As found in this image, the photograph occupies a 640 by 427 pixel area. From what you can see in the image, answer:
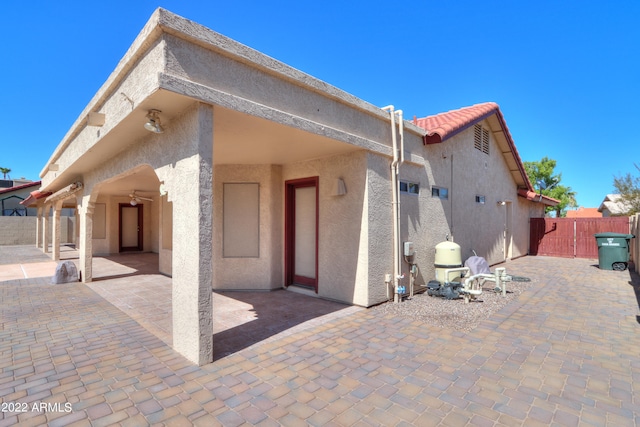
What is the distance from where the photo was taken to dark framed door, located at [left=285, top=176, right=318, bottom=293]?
8.38m

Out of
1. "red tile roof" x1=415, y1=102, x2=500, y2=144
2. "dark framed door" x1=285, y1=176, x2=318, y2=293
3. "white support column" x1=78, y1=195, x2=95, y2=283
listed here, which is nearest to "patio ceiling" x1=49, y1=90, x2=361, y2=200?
"dark framed door" x1=285, y1=176, x2=318, y2=293

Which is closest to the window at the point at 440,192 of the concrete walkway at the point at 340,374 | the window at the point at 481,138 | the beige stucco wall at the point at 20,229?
the window at the point at 481,138

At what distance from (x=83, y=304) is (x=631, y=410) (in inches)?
382

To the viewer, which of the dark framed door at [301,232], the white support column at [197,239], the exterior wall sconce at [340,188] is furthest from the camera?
the dark framed door at [301,232]

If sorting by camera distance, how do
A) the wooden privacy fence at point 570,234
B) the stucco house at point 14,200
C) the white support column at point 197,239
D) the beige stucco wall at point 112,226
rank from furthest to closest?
the stucco house at point 14,200 < the beige stucco wall at point 112,226 < the wooden privacy fence at point 570,234 < the white support column at point 197,239

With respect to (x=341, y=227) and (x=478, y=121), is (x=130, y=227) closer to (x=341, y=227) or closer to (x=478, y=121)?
(x=341, y=227)

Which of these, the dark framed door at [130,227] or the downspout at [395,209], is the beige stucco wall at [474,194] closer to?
the downspout at [395,209]

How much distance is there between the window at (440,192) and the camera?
922cm

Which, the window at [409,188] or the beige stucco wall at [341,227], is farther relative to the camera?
the window at [409,188]

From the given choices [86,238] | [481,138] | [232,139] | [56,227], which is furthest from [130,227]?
[481,138]

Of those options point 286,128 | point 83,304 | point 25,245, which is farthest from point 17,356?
point 25,245

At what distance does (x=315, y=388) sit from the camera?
3758 millimetres

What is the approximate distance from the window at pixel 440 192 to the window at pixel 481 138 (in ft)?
10.9

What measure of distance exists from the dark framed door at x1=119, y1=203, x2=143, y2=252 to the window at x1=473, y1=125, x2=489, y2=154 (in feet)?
58.6
